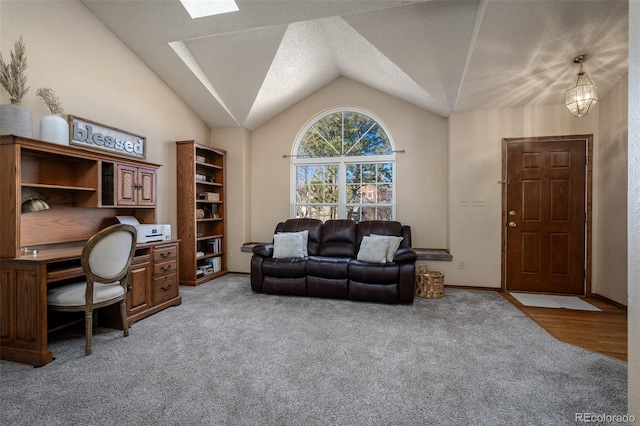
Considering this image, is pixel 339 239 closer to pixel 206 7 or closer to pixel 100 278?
pixel 100 278

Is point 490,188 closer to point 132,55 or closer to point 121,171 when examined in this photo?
point 121,171

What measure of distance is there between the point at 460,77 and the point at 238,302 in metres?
3.74

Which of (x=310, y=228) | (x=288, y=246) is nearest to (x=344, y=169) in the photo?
(x=310, y=228)

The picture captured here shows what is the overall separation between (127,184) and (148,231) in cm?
55

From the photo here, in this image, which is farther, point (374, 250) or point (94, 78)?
point (374, 250)

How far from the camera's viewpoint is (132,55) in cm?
370

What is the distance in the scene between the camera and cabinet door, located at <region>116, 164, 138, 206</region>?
10.2 feet

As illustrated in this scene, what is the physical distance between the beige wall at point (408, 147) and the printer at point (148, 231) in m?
2.06

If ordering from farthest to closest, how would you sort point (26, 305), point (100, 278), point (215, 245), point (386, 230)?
point (215, 245)
point (386, 230)
point (100, 278)
point (26, 305)

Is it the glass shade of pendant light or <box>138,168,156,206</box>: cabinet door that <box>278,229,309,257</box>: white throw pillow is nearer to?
<box>138,168,156,206</box>: cabinet door

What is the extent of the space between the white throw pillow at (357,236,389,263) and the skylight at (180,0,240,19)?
3026mm

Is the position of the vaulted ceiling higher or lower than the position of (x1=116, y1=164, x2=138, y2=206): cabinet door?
higher

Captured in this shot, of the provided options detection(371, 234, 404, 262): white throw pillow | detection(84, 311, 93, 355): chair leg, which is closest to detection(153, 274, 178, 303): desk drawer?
detection(84, 311, 93, 355): chair leg

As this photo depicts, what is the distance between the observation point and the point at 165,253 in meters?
3.31
